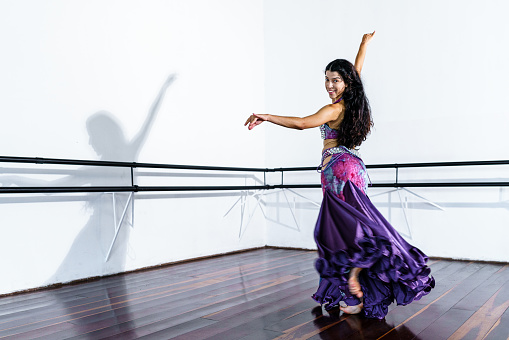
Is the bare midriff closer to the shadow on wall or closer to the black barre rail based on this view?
the black barre rail

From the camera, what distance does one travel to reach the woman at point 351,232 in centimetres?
212

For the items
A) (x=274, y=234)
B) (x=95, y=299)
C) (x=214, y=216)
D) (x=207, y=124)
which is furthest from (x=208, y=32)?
(x=95, y=299)

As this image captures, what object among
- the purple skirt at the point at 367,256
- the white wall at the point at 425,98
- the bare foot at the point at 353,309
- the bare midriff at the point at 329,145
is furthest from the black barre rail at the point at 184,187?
the bare foot at the point at 353,309

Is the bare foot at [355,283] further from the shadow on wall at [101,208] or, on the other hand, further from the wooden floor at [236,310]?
the shadow on wall at [101,208]

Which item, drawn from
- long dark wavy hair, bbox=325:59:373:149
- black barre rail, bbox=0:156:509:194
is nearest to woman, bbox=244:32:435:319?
long dark wavy hair, bbox=325:59:373:149

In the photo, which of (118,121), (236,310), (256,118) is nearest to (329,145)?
(256,118)

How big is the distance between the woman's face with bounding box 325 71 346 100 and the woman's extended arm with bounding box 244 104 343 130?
11cm

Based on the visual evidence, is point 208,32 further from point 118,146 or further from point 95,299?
point 95,299

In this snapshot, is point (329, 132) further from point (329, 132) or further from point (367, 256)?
point (367, 256)

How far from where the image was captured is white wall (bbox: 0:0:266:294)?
2990 millimetres

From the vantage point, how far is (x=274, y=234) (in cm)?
507

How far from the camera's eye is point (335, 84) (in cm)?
242

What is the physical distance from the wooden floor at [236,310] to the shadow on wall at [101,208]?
154 millimetres

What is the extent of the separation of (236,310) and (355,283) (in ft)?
2.15
